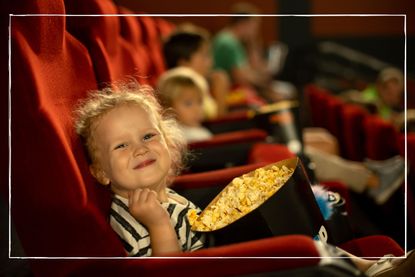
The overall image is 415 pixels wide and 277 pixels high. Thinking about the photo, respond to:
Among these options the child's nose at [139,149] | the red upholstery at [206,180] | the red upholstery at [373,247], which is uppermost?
the child's nose at [139,149]

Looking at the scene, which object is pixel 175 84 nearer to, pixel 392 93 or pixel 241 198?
pixel 241 198

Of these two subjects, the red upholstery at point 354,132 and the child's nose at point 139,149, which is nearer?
the child's nose at point 139,149

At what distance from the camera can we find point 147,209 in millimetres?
665

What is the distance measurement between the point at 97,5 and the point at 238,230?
38 cm

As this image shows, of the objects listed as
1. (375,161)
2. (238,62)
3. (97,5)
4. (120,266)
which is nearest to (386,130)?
(375,161)

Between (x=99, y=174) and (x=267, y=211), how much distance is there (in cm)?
21

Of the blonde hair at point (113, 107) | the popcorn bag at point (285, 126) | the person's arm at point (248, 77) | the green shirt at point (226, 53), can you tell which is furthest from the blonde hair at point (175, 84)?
the person's arm at point (248, 77)

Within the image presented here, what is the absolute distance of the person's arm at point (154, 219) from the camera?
0.65 meters

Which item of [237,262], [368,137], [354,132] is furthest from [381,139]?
[237,262]

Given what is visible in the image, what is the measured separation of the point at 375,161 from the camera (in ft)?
5.07

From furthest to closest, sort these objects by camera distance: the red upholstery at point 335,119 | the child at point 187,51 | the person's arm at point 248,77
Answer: the person's arm at point 248,77
the red upholstery at point 335,119
the child at point 187,51

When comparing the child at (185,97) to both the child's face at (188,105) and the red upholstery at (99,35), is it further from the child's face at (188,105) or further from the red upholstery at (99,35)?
the red upholstery at (99,35)

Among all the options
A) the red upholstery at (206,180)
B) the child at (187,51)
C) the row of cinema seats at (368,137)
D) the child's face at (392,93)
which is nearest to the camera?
the red upholstery at (206,180)

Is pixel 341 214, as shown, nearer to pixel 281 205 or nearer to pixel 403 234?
pixel 403 234
